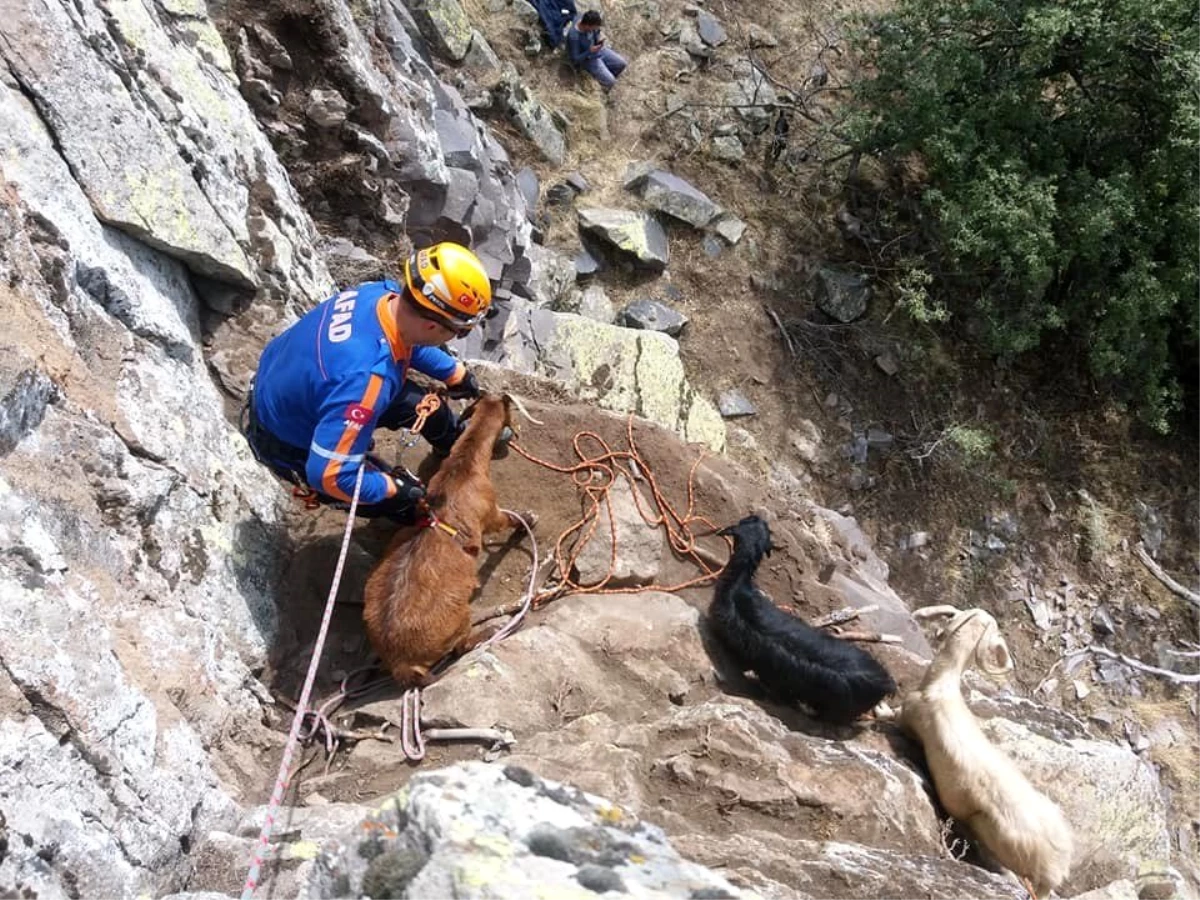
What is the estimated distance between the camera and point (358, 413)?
439 cm

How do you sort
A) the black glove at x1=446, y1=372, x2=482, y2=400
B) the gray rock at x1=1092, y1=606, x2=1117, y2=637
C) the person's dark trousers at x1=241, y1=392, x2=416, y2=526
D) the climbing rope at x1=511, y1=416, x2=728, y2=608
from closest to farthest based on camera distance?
the person's dark trousers at x1=241, y1=392, x2=416, y2=526, the climbing rope at x1=511, y1=416, x2=728, y2=608, the black glove at x1=446, y1=372, x2=482, y2=400, the gray rock at x1=1092, y1=606, x2=1117, y2=637

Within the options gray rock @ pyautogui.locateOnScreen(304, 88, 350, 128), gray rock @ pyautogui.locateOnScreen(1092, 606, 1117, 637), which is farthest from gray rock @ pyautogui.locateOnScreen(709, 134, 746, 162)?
gray rock @ pyautogui.locateOnScreen(1092, 606, 1117, 637)

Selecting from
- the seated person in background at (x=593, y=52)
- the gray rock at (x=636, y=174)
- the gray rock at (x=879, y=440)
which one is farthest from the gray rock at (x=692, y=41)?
the gray rock at (x=879, y=440)

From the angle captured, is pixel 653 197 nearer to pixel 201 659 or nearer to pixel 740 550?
pixel 740 550

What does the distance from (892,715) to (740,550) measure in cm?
142

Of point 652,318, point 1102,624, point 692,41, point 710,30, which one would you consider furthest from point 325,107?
point 1102,624

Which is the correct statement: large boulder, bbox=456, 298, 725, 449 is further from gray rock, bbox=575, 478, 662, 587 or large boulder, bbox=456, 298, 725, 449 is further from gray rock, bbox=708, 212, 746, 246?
gray rock, bbox=708, 212, 746, 246

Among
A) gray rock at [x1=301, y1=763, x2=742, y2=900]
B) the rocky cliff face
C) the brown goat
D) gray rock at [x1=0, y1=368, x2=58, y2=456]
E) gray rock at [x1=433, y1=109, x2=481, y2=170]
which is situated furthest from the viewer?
gray rock at [x1=433, y1=109, x2=481, y2=170]

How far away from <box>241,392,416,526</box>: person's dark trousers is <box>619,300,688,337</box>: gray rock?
6622 millimetres

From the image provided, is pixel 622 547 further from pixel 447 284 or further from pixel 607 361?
pixel 607 361

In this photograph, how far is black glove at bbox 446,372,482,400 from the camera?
5.72m

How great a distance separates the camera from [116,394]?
14.6 ft

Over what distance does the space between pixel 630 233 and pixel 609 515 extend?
21.9 ft

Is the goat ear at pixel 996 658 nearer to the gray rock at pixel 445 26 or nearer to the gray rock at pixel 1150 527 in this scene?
the gray rock at pixel 1150 527
